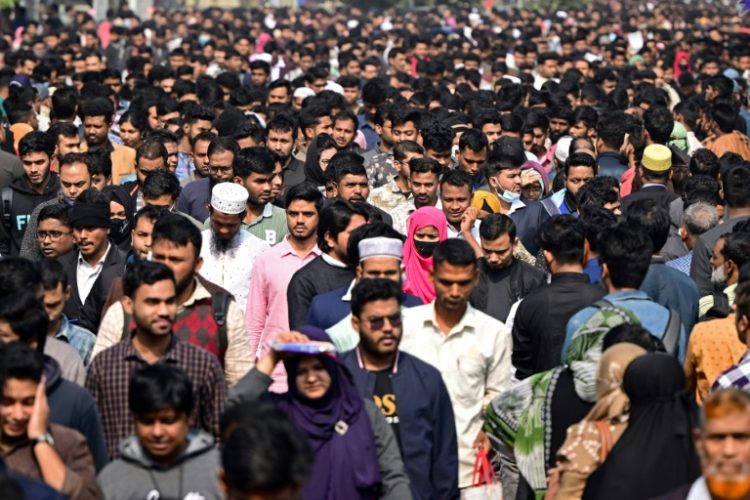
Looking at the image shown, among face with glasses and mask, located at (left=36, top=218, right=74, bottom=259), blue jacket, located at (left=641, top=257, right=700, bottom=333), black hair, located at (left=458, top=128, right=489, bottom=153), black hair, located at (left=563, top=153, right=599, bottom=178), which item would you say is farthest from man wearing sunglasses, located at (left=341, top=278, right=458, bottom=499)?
black hair, located at (left=458, top=128, right=489, bottom=153)

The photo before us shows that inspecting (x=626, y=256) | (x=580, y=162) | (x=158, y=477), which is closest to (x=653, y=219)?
(x=626, y=256)

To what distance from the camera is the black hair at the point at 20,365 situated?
5.88 meters

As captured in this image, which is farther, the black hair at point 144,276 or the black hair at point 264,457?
the black hair at point 144,276

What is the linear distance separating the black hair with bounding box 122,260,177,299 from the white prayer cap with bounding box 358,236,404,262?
48.1 inches

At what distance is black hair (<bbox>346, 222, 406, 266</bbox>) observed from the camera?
832 centimetres

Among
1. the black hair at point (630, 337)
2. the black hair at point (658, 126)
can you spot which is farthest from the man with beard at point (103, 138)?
the black hair at point (630, 337)

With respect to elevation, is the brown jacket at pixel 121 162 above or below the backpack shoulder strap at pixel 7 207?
below

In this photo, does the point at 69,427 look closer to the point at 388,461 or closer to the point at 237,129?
the point at 388,461

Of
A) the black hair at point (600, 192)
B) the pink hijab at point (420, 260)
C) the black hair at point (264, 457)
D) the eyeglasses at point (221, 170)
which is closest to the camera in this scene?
the black hair at point (264, 457)

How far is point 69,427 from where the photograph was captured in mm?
6203

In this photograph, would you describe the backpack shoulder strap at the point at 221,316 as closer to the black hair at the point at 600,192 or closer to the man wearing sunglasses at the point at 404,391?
the man wearing sunglasses at the point at 404,391

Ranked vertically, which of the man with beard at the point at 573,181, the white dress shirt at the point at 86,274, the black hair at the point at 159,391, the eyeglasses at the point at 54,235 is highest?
the black hair at the point at 159,391

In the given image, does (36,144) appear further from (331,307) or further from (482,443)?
(482,443)

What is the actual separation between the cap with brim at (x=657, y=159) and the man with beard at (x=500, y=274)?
3036 millimetres
